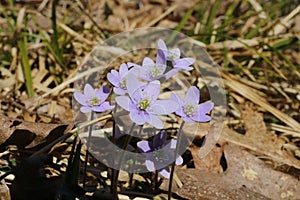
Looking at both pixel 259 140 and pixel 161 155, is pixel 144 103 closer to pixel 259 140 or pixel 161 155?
pixel 161 155

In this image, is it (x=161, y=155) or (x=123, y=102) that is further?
(x=161, y=155)

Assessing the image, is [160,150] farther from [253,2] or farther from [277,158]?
[253,2]

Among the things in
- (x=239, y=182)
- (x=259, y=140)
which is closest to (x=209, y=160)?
(x=239, y=182)

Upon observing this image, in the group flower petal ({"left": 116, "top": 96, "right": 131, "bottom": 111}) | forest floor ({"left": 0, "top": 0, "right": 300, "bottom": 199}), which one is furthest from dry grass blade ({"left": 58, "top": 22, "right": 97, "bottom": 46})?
flower petal ({"left": 116, "top": 96, "right": 131, "bottom": 111})

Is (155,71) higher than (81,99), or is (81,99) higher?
(155,71)

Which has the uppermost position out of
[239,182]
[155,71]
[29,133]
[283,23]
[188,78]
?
[155,71]

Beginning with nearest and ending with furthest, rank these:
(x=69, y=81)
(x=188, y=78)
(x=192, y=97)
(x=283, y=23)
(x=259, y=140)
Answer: (x=192, y=97)
(x=259, y=140)
(x=69, y=81)
(x=188, y=78)
(x=283, y=23)

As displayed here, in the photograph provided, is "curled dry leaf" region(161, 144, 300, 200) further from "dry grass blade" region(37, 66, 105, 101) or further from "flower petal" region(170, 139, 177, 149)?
"dry grass blade" region(37, 66, 105, 101)
